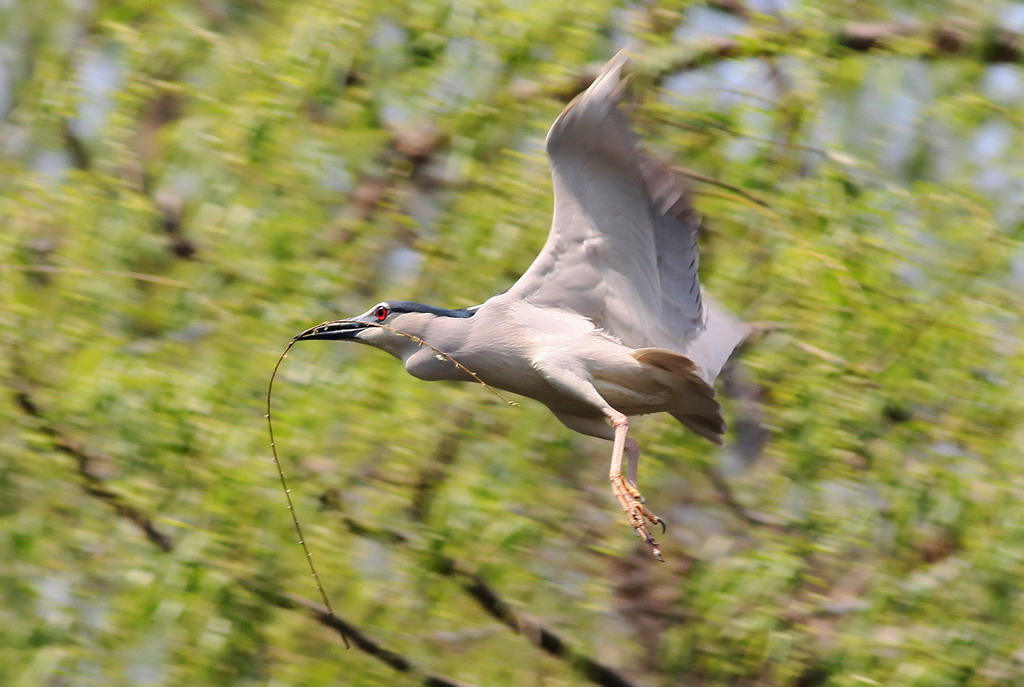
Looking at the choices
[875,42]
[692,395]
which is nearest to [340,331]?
[692,395]

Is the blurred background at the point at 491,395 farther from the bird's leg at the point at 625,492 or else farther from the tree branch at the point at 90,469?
the bird's leg at the point at 625,492

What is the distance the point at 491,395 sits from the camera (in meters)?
5.12

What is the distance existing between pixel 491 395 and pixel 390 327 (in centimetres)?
121

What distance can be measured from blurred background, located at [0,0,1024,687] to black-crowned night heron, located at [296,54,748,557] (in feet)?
2.31

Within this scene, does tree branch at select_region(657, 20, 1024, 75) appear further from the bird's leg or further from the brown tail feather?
the bird's leg

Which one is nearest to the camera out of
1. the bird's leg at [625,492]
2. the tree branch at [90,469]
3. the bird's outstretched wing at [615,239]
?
the bird's leg at [625,492]

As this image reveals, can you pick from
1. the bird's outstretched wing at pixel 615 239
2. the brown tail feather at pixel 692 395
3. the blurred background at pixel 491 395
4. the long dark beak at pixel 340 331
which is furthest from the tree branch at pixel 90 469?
the brown tail feather at pixel 692 395

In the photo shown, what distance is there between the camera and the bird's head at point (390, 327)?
3969mm

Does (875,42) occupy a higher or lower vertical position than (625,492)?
higher

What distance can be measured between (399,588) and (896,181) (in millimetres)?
2459

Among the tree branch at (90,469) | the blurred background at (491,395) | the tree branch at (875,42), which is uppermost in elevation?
the tree branch at (875,42)

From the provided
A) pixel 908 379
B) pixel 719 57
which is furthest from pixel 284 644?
pixel 719 57

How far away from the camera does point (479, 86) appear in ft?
17.4

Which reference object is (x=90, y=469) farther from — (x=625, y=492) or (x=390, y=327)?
(x=625, y=492)
